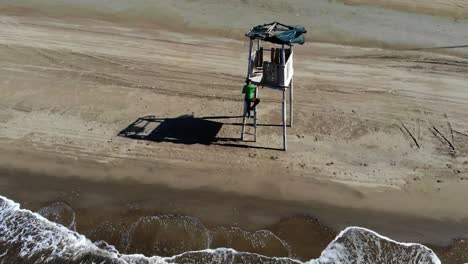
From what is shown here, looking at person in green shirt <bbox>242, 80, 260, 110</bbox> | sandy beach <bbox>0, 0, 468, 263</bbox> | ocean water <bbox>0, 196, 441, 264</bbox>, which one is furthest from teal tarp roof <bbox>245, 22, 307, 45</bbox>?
ocean water <bbox>0, 196, 441, 264</bbox>

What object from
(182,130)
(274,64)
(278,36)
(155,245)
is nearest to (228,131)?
(182,130)

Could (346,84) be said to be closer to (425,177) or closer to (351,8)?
(425,177)

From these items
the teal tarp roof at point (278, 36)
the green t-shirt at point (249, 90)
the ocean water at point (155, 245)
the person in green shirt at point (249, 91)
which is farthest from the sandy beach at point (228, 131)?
the teal tarp roof at point (278, 36)

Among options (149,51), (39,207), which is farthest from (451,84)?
(39,207)

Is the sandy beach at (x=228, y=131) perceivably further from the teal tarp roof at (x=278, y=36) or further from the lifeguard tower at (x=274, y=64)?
the teal tarp roof at (x=278, y=36)

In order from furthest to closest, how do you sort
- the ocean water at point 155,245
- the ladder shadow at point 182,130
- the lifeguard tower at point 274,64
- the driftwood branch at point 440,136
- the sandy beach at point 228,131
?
the ladder shadow at point 182,130 → the driftwood branch at point 440,136 → the lifeguard tower at point 274,64 → the sandy beach at point 228,131 → the ocean water at point 155,245

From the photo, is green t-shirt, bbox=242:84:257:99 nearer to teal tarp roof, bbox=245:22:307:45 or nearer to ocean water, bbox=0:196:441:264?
teal tarp roof, bbox=245:22:307:45

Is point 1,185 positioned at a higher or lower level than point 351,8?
lower
